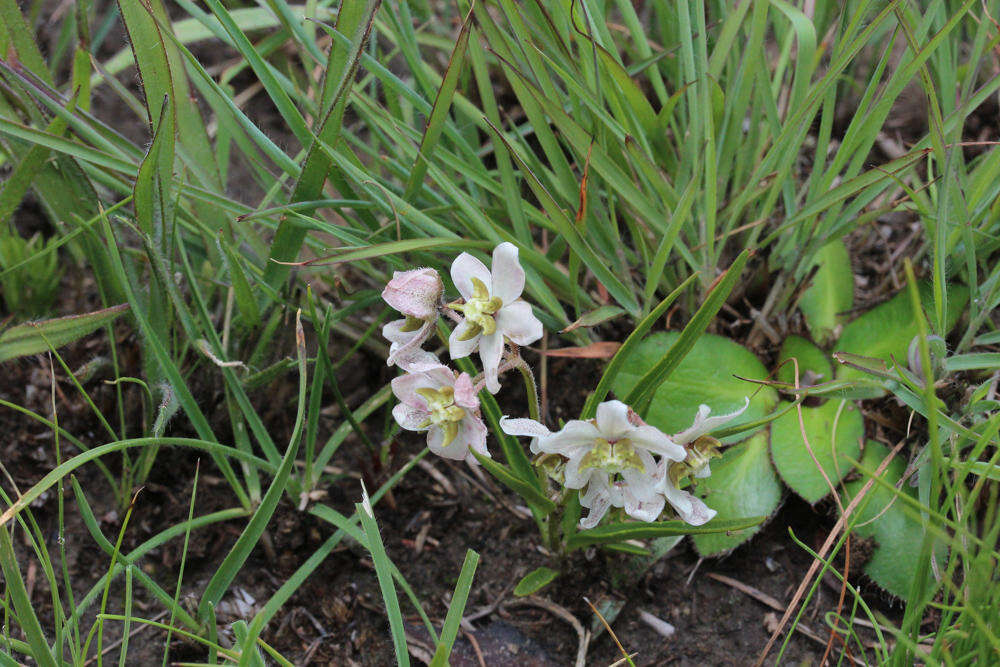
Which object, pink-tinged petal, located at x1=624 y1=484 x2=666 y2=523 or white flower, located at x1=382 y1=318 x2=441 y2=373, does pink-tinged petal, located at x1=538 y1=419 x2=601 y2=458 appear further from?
white flower, located at x1=382 y1=318 x2=441 y2=373

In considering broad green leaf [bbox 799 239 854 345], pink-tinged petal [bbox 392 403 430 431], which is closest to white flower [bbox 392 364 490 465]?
pink-tinged petal [bbox 392 403 430 431]

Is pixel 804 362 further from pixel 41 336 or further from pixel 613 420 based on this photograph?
pixel 41 336

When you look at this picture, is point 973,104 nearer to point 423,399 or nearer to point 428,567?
point 423,399

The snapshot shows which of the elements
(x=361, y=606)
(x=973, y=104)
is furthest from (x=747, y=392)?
(x=361, y=606)

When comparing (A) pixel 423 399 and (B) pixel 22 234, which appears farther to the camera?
(B) pixel 22 234

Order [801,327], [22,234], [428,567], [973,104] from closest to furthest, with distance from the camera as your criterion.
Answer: [973,104]
[428,567]
[801,327]
[22,234]

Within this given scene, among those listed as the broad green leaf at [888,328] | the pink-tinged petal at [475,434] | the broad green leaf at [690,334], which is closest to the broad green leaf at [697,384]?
the broad green leaf at [888,328]
